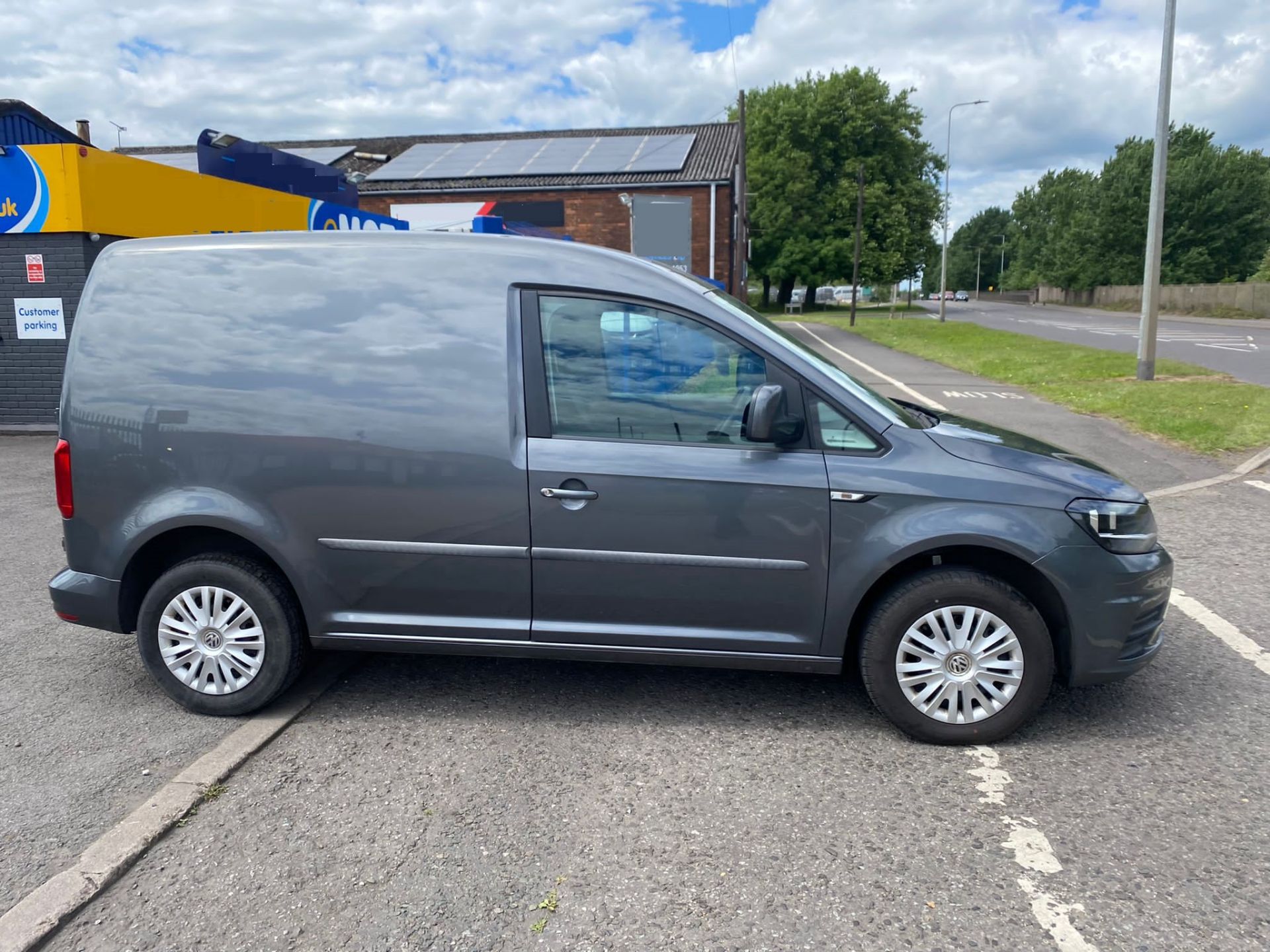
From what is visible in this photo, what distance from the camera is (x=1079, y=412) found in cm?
1361

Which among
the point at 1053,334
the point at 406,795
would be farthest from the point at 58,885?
the point at 1053,334

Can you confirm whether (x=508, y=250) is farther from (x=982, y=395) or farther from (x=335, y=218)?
(x=335, y=218)

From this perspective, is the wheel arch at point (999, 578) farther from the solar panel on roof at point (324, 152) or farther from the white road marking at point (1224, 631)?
the solar panel on roof at point (324, 152)

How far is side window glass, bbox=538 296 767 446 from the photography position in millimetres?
3920

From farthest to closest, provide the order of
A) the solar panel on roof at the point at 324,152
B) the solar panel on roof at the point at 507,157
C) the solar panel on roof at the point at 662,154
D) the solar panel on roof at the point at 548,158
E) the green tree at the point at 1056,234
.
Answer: the green tree at the point at 1056,234, the solar panel on roof at the point at 324,152, the solar panel on roof at the point at 507,157, the solar panel on roof at the point at 548,158, the solar panel on roof at the point at 662,154

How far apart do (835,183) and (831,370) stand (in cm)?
6417

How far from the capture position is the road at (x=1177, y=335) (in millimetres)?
20781

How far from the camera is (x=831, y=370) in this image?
4074mm

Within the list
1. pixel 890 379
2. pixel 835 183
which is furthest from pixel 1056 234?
pixel 890 379

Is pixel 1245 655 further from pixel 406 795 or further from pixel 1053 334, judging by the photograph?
pixel 1053 334

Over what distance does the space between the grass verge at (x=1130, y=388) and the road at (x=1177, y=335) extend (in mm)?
1313

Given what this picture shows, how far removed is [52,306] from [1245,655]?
43.4 ft

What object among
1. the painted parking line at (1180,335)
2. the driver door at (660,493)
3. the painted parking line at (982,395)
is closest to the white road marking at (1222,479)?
the painted parking line at (982,395)

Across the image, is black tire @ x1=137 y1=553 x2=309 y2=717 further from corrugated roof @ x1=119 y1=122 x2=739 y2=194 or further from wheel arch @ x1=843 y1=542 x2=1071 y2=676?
corrugated roof @ x1=119 y1=122 x2=739 y2=194
